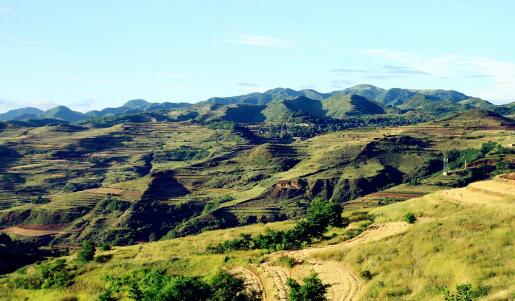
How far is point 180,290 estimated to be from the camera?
44250 millimetres

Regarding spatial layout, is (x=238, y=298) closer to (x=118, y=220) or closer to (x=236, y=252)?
(x=236, y=252)

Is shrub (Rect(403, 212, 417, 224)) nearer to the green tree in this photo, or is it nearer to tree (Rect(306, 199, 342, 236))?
tree (Rect(306, 199, 342, 236))

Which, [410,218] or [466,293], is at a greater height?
[466,293]

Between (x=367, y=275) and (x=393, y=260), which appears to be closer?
(x=367, y=275)

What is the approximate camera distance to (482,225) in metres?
56.0

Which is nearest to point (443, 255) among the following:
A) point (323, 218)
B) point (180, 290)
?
point (323, 218)

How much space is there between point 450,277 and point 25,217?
177 metres

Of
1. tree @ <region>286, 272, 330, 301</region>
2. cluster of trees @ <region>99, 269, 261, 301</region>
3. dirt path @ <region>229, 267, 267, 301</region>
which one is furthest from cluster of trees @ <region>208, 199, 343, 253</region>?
tree @ <region>286, 272, 330, 301</region>

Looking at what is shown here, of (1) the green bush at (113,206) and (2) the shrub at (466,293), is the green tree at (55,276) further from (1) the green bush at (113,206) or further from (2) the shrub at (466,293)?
(1) the green bush at (113,206)

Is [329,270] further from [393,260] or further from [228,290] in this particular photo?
[228,290]

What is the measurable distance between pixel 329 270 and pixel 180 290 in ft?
53.9

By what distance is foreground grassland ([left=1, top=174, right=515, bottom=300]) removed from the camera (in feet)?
149

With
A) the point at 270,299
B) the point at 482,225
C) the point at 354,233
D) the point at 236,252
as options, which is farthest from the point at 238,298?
the point at 482,225

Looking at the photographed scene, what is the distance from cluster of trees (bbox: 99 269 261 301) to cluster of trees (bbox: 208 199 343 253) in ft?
47.9
